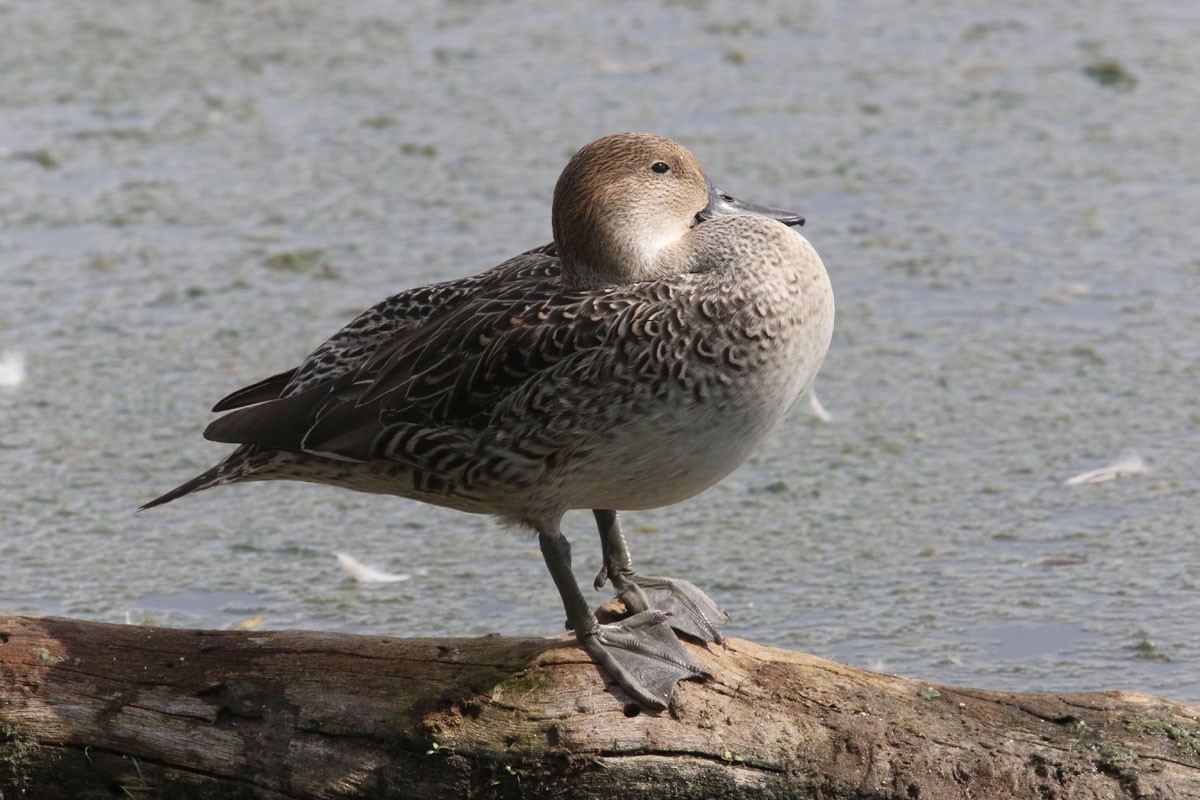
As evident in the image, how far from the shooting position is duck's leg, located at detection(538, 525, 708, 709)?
11.6ft

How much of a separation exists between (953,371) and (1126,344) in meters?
0.64

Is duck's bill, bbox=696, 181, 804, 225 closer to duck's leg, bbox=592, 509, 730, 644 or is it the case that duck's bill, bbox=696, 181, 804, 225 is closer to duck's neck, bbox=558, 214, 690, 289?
duck's neck, bbox=558, 214, 690, 289

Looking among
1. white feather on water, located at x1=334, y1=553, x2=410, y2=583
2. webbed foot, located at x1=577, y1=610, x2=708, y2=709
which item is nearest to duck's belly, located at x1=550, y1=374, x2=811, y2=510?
webbed foot, located at x1=577, y1=610, x2=708, y2=709

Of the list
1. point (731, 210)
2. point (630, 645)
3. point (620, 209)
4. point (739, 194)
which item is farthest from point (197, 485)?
point (739, 194)

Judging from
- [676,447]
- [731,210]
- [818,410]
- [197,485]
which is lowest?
[818,410]

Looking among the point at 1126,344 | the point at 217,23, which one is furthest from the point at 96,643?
the point at 217,23

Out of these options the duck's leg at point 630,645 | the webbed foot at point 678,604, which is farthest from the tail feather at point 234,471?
the webbed foot at point 678,604

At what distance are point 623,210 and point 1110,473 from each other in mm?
2286

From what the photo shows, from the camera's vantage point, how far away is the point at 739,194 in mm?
6969

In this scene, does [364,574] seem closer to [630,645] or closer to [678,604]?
[678,604]

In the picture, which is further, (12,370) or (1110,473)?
(12,370)

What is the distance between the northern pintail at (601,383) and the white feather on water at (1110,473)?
5.89ft

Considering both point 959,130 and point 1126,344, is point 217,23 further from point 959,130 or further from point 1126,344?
point 1126,344

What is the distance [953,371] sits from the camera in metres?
5.83
